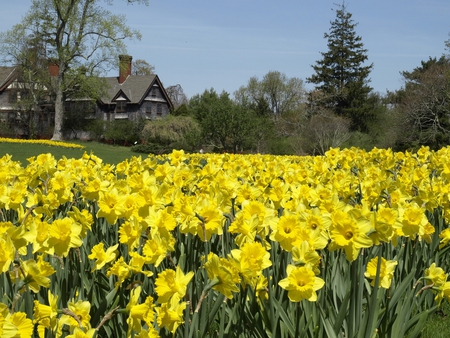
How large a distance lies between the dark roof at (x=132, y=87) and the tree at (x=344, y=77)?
17215 millimetres

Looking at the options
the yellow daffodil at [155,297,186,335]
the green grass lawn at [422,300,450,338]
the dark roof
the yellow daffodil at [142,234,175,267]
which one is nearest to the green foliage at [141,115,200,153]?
the dark roof

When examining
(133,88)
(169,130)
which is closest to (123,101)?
(133,88)

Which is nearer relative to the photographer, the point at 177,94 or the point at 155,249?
the point at 155,249

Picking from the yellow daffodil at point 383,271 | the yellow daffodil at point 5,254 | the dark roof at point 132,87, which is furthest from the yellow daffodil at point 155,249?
the dark roof at point 132,87

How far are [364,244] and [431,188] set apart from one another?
176cm

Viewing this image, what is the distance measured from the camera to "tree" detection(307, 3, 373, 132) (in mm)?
46562

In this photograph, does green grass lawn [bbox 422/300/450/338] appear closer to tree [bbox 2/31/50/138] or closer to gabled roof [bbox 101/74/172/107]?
tree [bbox 2/31/50/138]

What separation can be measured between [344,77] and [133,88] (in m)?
22.3

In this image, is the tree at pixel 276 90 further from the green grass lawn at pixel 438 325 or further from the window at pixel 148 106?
the green grass lawn at pixel 438 325

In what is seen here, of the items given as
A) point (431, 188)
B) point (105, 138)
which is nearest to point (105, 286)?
point (431, 188)

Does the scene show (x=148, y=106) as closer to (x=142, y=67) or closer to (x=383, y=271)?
(x=142, y=67)

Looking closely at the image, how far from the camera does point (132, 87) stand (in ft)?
173

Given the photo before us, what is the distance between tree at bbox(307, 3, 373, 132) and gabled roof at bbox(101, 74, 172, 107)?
Answer: 1687cm

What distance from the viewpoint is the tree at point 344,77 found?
46.6m
